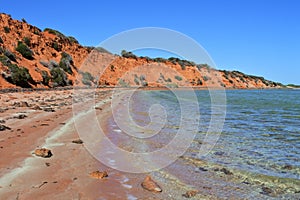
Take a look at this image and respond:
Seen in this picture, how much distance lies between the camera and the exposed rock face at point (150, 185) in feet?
19.8

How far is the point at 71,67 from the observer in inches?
Result: 2365

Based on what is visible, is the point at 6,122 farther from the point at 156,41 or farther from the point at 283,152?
the point at 283,152

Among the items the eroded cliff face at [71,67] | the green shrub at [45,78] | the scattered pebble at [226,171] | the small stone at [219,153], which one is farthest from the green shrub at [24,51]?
the scattered pebble at [226,171]

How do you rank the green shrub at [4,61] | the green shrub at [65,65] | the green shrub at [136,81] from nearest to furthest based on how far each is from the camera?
the green shrub at [4,61] → the green shrub at [65,65] → the green shrub at [136,81]

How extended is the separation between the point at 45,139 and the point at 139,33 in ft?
17.9

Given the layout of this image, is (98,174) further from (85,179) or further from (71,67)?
(71,67)

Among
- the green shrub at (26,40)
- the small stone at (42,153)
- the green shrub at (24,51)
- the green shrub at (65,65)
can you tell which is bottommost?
the small stone at (42,153)

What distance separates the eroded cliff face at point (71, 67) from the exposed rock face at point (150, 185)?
3123cm

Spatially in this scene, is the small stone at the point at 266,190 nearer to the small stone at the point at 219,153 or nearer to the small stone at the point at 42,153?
the small stone at the point at 219,153

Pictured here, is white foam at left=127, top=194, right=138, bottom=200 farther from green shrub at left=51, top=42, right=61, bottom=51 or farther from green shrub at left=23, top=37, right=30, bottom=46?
green shrub at left=51, top=42, right=61, bottom=51

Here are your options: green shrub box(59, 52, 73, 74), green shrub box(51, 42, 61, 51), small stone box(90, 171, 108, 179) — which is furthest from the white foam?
green shrub box(51, 42, 61, 51)

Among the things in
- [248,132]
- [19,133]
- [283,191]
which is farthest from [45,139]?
[248,132]

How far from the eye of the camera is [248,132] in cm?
1330

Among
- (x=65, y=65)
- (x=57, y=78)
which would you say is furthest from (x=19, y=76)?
(x=65, y=65)
